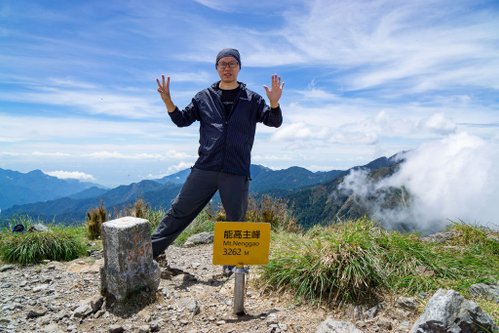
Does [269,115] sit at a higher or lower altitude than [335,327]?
higher

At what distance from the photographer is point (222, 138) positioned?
202 inches

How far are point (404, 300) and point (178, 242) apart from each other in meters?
6.58

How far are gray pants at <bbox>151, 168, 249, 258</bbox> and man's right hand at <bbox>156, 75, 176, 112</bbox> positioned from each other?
100 cm

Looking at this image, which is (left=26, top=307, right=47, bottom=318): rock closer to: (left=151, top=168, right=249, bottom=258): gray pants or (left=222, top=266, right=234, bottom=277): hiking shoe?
(left=151, top=168, right=249, bottom=258): gray pants

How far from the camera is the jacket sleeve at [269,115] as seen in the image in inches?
201

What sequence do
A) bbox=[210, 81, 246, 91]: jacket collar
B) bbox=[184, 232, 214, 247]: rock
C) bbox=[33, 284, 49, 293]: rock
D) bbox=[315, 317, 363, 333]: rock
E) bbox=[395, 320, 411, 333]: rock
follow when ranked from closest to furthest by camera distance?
bbox=[315, 317, 363, 333]: rock, bbox=[395, 320, 411, 333]: rock, bbox=[210, 81, 246, 91]: jacket collar, bbox=[33, 284, 49, 293]: rock, bbox=[184, 232, 214, 247]: rock

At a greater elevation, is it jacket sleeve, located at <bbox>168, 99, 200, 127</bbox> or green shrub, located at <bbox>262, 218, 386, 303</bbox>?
jacket sleeve, located at <bbox>168, 99, 200, 127</bbox>

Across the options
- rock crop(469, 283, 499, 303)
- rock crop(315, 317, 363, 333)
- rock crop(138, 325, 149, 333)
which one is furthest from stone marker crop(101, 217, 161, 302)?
rock crop(469, 283, 499, 303)

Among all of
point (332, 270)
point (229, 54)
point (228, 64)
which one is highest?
point (229, 54)

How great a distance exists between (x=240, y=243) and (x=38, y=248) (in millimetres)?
5170

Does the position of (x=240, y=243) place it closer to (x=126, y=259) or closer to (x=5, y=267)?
(x=126, y=259)

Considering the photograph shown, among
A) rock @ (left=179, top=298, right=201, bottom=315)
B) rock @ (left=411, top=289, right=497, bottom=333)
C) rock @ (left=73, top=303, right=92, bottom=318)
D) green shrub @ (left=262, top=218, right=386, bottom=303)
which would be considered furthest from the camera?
rock @ (left=73, top=303, right=92, bottom=318)

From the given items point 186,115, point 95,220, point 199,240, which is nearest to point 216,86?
point 186,115

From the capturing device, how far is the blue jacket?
203 inches
